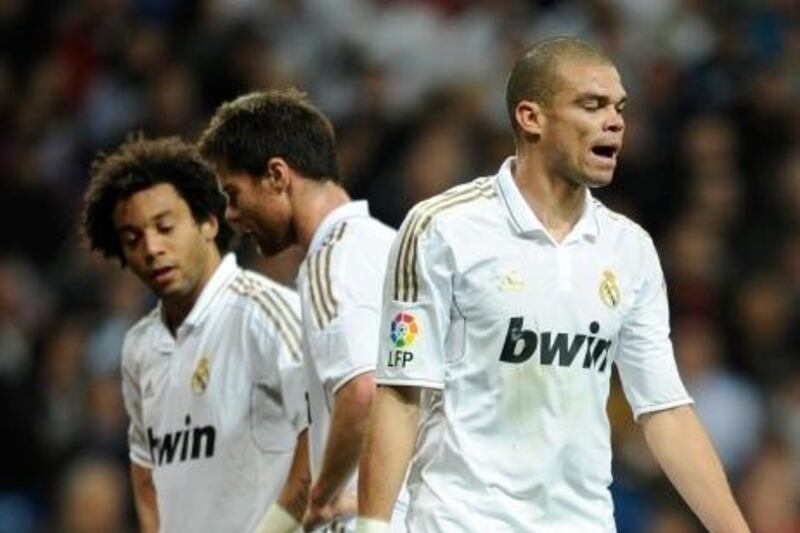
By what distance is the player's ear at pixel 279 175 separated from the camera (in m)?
6.20

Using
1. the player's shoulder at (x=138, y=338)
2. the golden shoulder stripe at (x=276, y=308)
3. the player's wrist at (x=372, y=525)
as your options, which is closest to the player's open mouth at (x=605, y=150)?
the player's wrist at (x=372, y=525)

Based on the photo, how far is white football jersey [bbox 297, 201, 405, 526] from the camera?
578 centimetres

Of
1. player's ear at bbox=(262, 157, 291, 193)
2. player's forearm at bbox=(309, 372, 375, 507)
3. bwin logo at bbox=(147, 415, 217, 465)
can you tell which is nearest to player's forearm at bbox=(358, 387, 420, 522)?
player's forearm at bbox=(309, 372, 375, 507)

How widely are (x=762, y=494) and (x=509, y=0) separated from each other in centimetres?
370

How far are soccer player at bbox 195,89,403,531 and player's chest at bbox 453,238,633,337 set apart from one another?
1.98ft

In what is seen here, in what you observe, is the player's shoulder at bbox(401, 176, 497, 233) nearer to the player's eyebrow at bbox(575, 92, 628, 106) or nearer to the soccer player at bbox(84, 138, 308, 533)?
the player's eyebrow at bbox(575, 92, 628, 106)

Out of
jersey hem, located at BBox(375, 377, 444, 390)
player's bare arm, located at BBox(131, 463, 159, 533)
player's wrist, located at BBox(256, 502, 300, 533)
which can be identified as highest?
jersey hem, located at BBox(375, 377, 444, 390)

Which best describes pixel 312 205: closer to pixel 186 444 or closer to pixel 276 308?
pixel 276 308

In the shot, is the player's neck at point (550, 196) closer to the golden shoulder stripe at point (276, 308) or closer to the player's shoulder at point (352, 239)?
the player's shoulder at point (352, 239)

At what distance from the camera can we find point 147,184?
6.67m

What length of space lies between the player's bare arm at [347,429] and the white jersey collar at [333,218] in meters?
0.44

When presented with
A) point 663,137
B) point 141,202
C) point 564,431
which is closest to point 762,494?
point 663,137

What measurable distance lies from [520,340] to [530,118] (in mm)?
517

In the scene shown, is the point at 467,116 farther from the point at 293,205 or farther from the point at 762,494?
the point at 293,205
